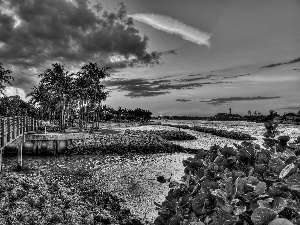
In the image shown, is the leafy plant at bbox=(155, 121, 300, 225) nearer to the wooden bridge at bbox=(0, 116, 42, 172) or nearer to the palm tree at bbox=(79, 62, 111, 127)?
the wooden bridge at bbox=(0, 116, 42, 172)

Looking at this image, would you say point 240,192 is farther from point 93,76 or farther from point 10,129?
point 93,76

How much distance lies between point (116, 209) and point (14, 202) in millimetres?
3017

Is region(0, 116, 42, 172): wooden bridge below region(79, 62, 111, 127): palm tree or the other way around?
below

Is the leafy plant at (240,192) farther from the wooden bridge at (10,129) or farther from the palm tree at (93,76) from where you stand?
the palm tree at (93,76)

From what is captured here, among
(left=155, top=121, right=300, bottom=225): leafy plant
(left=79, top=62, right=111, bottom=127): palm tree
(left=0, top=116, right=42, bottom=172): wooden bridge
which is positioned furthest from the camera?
(left=79, top=62, right=111, bottom=127): palm tree

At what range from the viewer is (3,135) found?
44.4 ft

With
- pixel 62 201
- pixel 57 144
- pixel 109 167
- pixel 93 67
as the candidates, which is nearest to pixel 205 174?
pixel 62 201

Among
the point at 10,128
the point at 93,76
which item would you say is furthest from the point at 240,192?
the point at 93,76

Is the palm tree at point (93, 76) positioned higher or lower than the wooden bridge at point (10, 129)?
higher

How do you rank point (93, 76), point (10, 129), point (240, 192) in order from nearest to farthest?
point (240, 192) < point (10, 129) < point (93, 76)

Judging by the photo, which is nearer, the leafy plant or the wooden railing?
the leafy plant

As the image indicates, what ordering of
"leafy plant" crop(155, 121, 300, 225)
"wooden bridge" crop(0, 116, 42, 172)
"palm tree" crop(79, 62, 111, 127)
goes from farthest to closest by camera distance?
"palm tree" crop(79, 62, 111, 127) < "wooden bridge" crop(0, 116, 42, 172) < "leafy plant" crop(155, 121, 300, 225)

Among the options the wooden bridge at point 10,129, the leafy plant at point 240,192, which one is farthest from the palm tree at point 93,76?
the leafy plant at point 240,192

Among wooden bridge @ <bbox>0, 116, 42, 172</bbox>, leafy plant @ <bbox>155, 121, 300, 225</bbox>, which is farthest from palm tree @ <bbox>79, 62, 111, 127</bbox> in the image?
leafy plant @ <bbox>155, 121, 300, 225</bbox>
